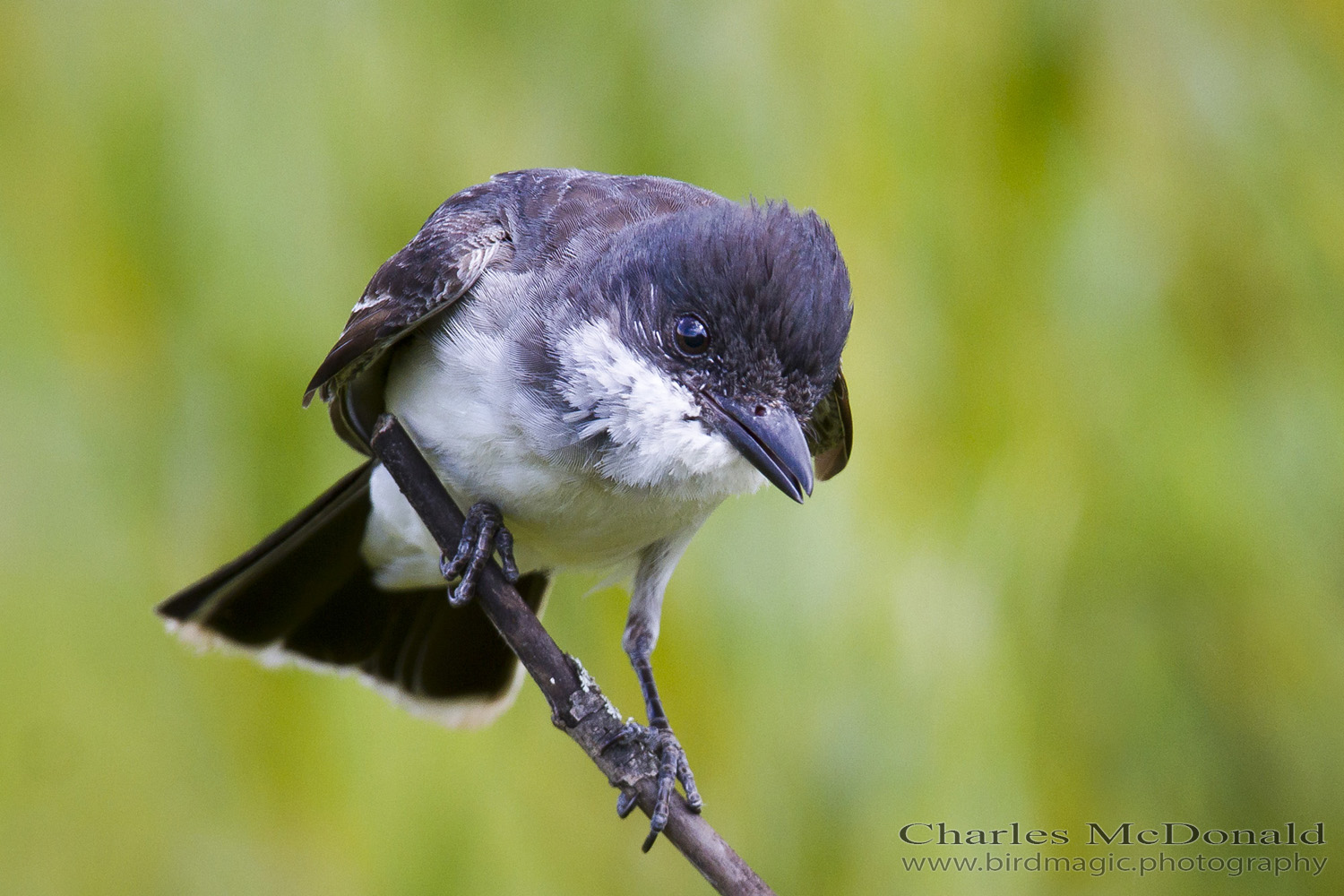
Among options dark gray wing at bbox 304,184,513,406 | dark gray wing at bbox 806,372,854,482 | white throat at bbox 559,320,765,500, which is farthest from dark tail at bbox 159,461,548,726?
white throat at bbox 559,320,765,500

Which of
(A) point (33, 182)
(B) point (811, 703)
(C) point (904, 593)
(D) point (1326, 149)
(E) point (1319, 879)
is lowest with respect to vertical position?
(E) point (1319, 879)

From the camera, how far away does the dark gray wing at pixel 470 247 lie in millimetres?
2324

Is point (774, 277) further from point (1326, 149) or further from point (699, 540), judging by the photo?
point (1326, 149)

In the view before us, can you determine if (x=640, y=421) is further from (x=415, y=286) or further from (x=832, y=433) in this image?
(x=832, y=433)

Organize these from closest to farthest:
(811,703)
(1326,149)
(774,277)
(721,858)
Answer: (721,858)
(774,277)
(811,703)
(1326,149)

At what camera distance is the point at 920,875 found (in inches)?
117

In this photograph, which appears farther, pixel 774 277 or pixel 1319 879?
pixel 1319 879

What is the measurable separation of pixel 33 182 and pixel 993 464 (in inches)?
102

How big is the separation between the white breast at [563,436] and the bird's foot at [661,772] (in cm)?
38

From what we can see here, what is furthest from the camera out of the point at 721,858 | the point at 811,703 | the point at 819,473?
the point at 811,703

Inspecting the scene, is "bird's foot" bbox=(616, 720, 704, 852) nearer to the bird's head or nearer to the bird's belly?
the bird's belly

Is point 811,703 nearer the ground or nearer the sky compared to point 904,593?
nearer the ground

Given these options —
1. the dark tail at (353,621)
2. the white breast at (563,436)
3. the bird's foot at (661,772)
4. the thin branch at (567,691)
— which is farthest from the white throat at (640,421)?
the dark tail at (353,621)

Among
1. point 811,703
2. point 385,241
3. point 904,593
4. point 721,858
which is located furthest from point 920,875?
point 385,241
